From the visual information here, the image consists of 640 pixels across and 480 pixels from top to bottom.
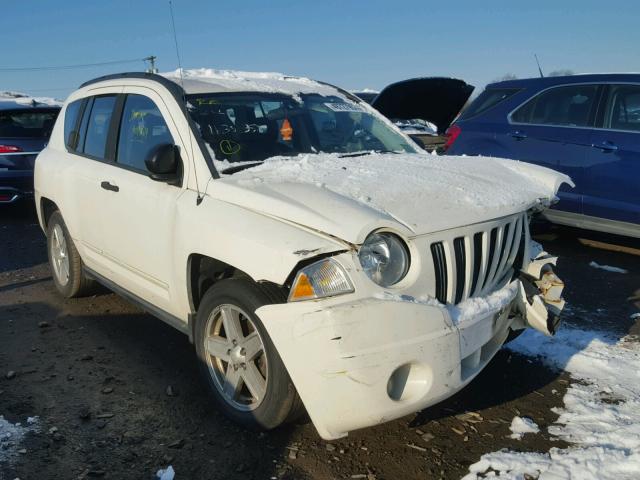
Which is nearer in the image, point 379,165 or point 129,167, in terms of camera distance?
point 379,165

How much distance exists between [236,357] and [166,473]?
24.7 inches

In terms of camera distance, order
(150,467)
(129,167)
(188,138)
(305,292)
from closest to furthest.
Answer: (305,292) → (150,467) → (188,138) → (129,167)

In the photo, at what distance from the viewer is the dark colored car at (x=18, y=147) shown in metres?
8.67

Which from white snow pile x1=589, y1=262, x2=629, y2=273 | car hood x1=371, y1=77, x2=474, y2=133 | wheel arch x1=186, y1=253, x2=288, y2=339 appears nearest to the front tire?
wheel arch x1=186, y1=253, x2=288, y2=339

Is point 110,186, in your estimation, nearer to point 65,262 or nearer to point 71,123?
point 71,123

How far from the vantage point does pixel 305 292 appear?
2.59 metres

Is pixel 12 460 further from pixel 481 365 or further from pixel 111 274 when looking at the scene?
pixel 481 365

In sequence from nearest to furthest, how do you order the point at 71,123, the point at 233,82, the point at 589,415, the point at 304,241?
the point at 304,241 < the point at 589,415 < the point at 233,82 < the point at 71,123

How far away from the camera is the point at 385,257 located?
2672 mm

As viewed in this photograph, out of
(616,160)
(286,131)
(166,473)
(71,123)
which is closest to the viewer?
(166,473)

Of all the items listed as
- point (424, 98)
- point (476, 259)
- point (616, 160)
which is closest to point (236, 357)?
point (476, 259)

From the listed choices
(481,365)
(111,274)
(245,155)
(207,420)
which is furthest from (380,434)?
(111,274)

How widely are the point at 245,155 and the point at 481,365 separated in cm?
174

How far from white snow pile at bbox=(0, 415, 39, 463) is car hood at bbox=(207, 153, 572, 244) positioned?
5.01 ft
